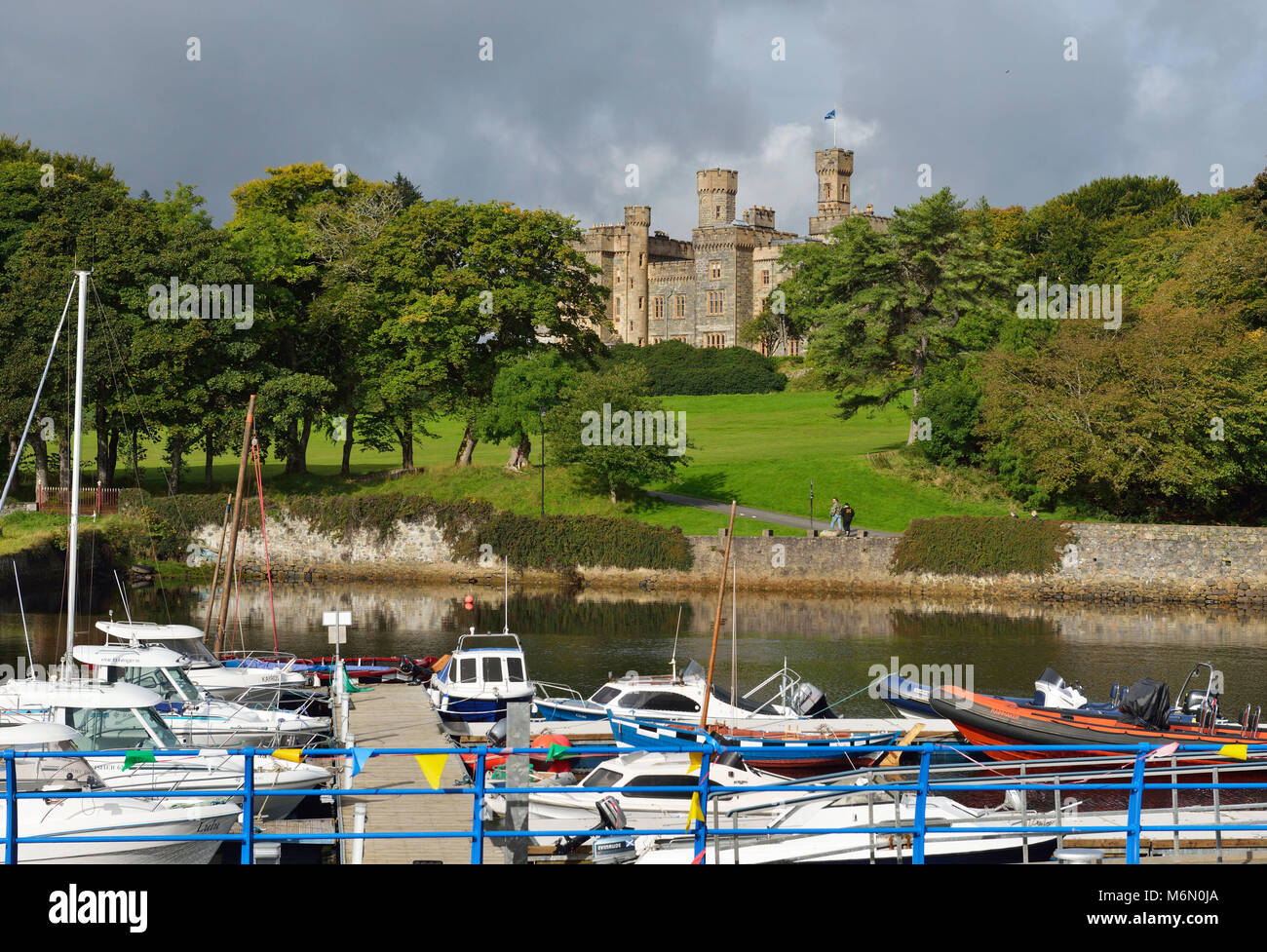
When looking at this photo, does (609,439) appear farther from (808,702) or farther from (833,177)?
(833,177)

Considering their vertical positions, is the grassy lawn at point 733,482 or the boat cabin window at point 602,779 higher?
the grassy lawn at point 733,482

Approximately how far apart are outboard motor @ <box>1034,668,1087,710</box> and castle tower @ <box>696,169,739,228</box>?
113145 mm

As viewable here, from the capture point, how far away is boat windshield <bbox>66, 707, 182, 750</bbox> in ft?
65.0

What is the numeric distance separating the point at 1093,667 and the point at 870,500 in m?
22.4

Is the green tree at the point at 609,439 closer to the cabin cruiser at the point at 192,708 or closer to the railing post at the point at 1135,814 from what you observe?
the cabin cruiser at the point at 192,708

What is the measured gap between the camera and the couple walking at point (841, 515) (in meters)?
51.8

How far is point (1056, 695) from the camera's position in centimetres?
2706

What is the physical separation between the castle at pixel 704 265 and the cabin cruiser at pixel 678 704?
10705 cm

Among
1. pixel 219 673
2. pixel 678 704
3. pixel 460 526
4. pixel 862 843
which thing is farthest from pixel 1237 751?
pixel 460 526

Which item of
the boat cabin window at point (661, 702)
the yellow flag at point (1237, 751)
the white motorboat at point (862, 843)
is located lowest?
the boat cabin window at point (661, 702)

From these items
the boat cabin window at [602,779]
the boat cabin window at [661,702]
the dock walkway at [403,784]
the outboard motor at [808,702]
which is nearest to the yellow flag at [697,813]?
the dock walkway at [403,784]

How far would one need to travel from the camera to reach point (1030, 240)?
3580 inches
